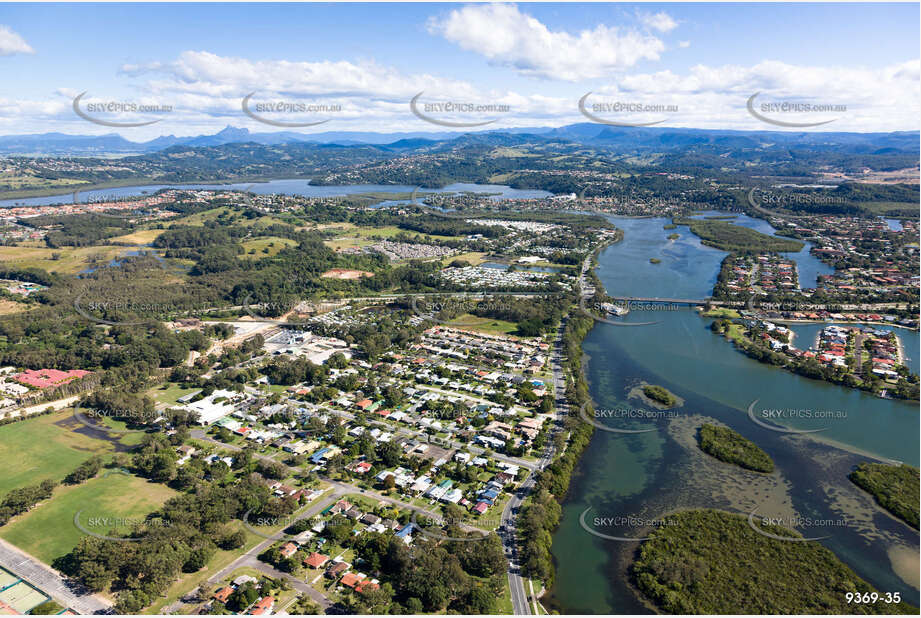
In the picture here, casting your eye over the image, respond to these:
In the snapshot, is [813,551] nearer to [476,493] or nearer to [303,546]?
[476,493]

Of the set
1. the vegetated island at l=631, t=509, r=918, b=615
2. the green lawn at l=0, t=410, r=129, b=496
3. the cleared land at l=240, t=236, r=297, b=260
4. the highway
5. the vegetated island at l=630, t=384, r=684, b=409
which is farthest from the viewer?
the cleared land at l=240, t=236, r=297, b=260

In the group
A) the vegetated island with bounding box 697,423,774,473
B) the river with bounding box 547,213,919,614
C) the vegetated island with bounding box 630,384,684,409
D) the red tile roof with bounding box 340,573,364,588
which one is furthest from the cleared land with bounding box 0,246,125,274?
the vegetated island with bounding box 697,423,774,473

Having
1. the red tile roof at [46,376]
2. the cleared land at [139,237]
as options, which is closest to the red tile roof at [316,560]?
the red tile roof at [46,376]

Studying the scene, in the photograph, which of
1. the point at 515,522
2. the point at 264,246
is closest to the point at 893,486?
the point at 515,522

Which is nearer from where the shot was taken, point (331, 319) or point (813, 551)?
point (813, 551)

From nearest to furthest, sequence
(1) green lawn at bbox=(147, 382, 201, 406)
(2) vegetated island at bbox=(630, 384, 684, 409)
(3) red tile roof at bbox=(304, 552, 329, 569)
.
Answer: (3) red tile roof at bbox=(304, 552, 329, 569) → (2) vegetated island at bbox=(630, 384, 684, 409) → (1) green lawn at bbox=(147, 382, 201, 406)

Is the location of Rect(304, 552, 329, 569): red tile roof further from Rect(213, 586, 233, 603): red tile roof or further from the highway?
the highway

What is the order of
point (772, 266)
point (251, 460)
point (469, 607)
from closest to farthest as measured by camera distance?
point (469, 607) → point (251, 460) → point (772, 266)

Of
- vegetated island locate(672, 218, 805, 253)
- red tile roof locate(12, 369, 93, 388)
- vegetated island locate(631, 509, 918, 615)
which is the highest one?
vegetated island locate(672, 218, 805, 253)

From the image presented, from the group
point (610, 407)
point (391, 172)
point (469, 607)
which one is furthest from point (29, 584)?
point (391, 172)
